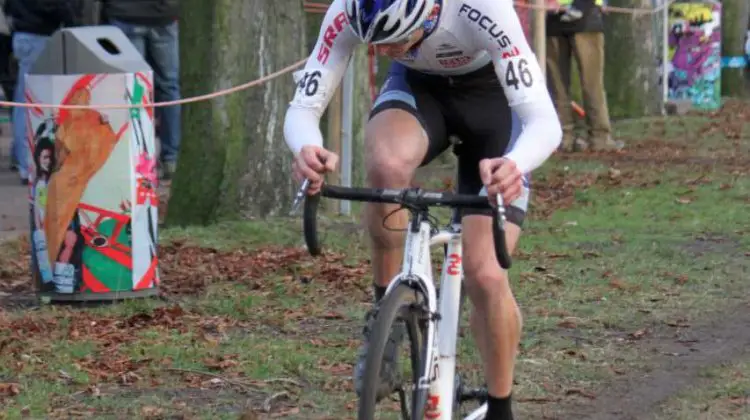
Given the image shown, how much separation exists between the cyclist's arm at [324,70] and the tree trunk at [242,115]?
17.7 feet

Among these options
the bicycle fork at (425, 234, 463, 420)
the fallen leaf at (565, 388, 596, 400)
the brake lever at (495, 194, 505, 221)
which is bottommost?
the fallen leaf at (565, 388, 596, 400)

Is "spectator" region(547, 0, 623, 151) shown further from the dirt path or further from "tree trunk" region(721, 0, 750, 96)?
"tree trunk" region(721, 0, 750, 96)

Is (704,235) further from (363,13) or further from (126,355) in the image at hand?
(363,13)

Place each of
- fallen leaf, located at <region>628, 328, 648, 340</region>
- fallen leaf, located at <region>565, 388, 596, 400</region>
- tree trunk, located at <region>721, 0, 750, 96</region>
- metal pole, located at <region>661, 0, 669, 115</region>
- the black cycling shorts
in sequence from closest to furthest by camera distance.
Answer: the black cycling shorts → fallen leaf, located at <region>565, 388, 596, 400</region> → fallen leaf, located at <region>628, 328, 648, 340</region> → metal pole, located at <region>661, 0, 669, 115</region> → tree trunk, located at <region>721, 0, 750, 96</region>

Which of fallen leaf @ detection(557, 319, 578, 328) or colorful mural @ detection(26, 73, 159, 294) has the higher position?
colorful mural @ detection(26, 73, 159, 294)

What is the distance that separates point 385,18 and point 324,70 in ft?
1.87

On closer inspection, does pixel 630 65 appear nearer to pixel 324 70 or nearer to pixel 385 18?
pixel 324 70

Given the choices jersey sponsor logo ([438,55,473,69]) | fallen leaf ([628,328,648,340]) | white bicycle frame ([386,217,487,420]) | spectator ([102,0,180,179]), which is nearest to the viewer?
white bicycle frame ([386,217,487,420])

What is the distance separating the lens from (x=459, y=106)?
5.74 meters

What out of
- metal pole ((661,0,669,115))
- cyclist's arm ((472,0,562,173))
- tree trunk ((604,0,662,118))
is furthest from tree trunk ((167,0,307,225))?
metal pole ((661,0,669,115))

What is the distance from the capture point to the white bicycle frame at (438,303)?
508 centimetres

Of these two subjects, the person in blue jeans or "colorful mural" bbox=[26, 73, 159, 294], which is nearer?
"colorful mural" bbox=[26, 73, 159, 294]

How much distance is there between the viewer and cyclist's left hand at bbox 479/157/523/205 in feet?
15.6

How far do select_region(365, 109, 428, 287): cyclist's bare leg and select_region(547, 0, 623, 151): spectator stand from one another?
1093 centimetres
